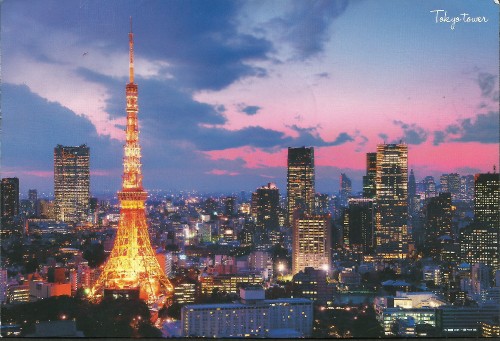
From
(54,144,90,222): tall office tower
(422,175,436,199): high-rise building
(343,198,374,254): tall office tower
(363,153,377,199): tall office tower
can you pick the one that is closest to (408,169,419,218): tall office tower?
(422,175,436,199): high-rise building

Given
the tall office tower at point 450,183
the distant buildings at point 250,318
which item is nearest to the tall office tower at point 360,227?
the tall office tower at point 450,183

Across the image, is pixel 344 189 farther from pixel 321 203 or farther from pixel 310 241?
pixel 310 241

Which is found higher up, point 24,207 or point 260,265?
point 24,207

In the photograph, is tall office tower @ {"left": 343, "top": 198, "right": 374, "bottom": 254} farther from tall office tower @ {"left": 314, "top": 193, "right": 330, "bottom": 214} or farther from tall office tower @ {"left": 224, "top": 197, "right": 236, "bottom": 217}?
tall office tower @ {"left": 224, "top": 197, "right": 236, "bottom": 217}

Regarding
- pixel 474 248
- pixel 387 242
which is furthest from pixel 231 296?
pixel 387 242

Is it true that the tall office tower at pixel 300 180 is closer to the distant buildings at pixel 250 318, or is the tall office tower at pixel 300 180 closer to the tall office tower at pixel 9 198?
the distant buildings at pixel 250 318

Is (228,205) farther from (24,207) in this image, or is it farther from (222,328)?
(222,328)
